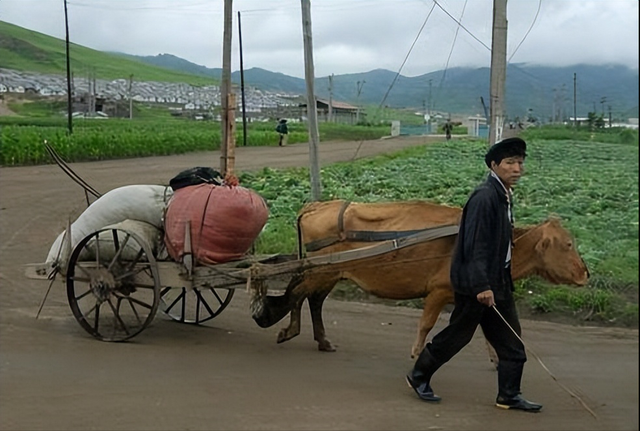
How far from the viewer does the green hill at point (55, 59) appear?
32.3m

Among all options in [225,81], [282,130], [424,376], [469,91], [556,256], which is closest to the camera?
[424,376]

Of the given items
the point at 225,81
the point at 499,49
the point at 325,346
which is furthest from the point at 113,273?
the point at 225,81

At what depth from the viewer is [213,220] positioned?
24.4ft

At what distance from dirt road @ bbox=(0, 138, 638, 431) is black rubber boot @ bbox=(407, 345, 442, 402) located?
0.26 ft

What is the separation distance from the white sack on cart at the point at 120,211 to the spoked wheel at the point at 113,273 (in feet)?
0.67

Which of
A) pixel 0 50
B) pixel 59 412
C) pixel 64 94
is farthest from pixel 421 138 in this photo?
pixel 59 412

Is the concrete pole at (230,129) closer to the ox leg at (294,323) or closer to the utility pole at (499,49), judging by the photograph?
the utility pole at (499,49)

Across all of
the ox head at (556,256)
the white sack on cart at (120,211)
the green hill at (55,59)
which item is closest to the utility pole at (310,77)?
the white sack on cart at (120,211)

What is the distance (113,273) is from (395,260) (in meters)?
2.55

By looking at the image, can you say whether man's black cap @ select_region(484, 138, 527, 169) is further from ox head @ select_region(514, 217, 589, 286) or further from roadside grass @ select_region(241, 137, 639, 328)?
ox head @ select_region(514, 217, 589, 286)

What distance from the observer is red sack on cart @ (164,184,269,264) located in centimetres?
744

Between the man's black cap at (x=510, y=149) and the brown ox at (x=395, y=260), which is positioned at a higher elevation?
the man's black cap at (x=510, y=149)

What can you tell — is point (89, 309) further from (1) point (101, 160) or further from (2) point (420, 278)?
(1) point (101, 160)

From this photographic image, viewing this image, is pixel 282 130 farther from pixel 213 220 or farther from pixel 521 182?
pixel 213 220
